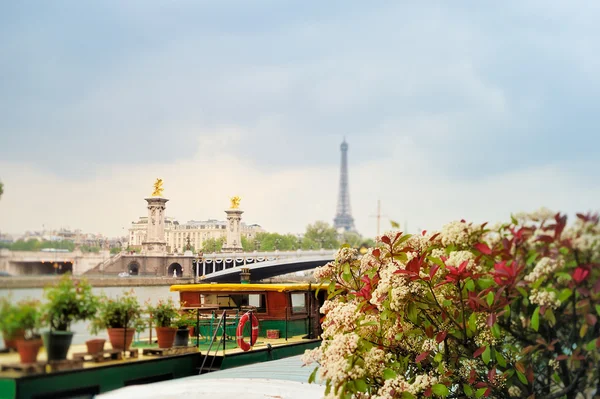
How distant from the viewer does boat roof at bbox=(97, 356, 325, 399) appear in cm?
505

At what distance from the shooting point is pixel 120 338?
15.1ft

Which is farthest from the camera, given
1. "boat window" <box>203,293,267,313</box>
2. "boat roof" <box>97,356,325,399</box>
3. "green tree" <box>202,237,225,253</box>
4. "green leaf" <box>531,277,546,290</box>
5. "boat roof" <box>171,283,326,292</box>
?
"boat window" <box>203,293,267,313</box>

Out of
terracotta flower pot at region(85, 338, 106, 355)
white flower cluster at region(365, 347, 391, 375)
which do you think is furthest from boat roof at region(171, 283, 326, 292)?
white flower cluster at region(365, 347, 391, 375)

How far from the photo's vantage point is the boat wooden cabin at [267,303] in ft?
33.4

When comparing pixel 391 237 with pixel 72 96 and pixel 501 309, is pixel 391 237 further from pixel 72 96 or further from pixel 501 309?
pixel 72 96

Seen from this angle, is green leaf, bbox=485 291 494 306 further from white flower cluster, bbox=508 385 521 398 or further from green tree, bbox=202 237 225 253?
green tree, bbox=202 237 225 253

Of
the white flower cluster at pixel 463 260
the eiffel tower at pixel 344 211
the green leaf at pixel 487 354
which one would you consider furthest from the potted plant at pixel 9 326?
the eiffel tower at pixel 344 211

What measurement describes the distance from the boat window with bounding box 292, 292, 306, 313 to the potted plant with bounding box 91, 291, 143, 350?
6.04 metres

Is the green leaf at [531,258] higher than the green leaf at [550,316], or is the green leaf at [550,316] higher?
the green leaf at [531,258]

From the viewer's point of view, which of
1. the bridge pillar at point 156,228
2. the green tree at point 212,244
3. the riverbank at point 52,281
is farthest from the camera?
the green tree at point 212,244

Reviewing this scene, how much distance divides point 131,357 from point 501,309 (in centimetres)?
262

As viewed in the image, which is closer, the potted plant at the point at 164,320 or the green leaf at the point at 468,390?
the green leaf at the point at 468,390

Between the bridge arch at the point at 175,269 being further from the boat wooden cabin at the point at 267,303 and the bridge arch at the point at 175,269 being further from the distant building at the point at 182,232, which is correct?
the boat wooden cabin at the point at 267,303

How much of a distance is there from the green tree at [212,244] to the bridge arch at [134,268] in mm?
1960
